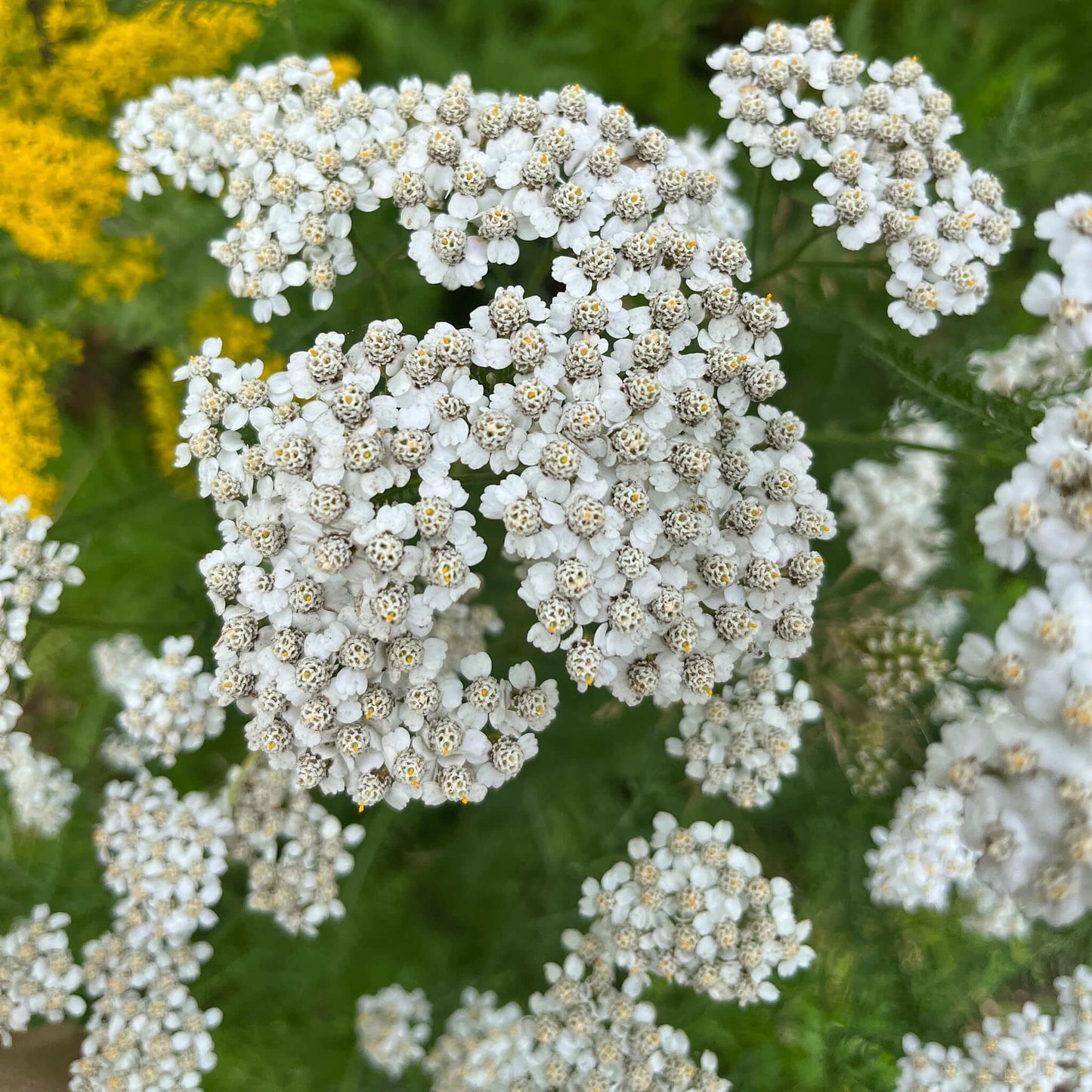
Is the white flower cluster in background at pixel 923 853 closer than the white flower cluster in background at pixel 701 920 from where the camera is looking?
No

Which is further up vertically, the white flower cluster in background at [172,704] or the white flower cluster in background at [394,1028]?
the white flower cluster in background at [172,704]

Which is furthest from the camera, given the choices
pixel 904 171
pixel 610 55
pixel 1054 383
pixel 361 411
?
pixel 610 55

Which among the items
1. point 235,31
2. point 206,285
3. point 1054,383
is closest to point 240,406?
point 206,285

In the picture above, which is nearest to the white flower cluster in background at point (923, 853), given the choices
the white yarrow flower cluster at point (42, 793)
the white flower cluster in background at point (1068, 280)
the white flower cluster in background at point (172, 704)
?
the white flower cluster in background at point (1068, 280)

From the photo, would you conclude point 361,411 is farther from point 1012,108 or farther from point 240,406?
point 1012,108

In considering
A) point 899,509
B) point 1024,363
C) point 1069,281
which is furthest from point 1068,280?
point 1024,363

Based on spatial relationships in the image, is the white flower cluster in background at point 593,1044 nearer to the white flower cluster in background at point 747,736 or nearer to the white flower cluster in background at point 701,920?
the white flower cluster in background at point 701,920

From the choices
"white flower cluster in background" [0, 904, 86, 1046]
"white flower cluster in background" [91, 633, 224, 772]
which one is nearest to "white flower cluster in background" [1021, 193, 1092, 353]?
"white flower cluster in background" [91, 633, 224, 772]

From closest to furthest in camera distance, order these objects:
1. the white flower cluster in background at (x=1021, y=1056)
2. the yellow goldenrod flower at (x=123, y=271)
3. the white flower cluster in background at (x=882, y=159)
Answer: the white flower cluster in background at (x=882, y=159) → the white flower cluster in background at (x=1021, y=1056) → the yellow goldenrod flower at (x=123, y=271)
